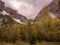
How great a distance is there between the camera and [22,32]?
59781 mm

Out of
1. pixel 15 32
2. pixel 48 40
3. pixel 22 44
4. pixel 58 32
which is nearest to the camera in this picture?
pixel 22 44

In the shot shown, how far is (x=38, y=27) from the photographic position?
60656mm

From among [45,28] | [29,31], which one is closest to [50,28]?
[45,28]

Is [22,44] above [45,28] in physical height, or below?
below

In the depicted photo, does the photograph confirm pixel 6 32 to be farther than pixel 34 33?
Yes

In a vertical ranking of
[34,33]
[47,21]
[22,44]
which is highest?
[47,21]

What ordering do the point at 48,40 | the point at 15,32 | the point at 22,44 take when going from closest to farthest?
the point at 22,44, the point at 48,40, the point at 15,32

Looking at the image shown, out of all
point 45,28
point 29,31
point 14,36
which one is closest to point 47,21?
point 45,28

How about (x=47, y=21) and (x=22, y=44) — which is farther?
(x=47, y=21)

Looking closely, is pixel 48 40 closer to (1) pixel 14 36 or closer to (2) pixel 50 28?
(2) pixel 50 28

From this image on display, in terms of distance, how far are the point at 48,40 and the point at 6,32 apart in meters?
15.6

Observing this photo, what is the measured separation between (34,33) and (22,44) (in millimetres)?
8432

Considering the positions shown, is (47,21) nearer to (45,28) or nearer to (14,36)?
(45,28)

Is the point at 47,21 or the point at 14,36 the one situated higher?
the point at 47,21
